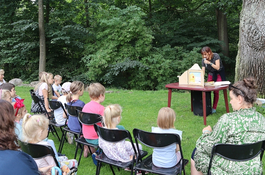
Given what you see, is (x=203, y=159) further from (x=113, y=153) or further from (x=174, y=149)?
(x=113, y=153)

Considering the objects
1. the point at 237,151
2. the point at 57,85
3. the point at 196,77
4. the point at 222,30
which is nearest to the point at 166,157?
the point at 237,151

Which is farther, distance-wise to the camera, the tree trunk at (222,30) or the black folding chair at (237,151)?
the tree trunk at (222,30)

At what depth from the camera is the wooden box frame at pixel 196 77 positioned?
5375mm

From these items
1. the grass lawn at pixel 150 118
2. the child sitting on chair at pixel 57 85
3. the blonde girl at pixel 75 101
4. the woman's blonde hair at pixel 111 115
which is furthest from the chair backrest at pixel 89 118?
the child sitting on chair at pixel 57 85

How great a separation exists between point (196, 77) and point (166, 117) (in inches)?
117

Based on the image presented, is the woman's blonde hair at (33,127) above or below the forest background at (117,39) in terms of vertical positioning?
below

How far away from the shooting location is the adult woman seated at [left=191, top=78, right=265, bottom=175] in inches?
87.1

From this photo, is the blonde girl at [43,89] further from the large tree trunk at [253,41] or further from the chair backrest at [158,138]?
the large tree trunk at [253,41]

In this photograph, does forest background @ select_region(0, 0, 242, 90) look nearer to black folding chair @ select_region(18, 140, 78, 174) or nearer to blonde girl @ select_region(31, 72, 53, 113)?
blonde girl @ select_region(31, 72, 53, 113)

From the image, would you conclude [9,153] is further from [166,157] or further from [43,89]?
[43,89]

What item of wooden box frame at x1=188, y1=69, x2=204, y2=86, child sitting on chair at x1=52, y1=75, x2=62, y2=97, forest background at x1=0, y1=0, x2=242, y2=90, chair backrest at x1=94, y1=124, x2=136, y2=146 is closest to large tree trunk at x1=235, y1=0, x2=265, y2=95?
wooden box frame at x1=188, y1=69, x2=204, y2=86

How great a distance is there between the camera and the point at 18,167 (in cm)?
151

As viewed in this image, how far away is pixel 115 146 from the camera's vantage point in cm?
291

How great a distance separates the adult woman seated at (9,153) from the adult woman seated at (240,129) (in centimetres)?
156
